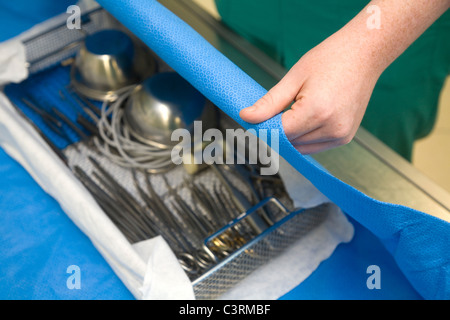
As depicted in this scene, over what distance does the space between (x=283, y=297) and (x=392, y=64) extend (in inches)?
17.1

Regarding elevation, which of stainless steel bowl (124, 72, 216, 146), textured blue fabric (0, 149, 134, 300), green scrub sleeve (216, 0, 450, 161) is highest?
green scrub sleeve (216, 0, 450, 161)

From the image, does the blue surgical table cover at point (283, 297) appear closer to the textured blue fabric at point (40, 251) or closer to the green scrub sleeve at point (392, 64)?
the textured blue fabric at point (40, 251)

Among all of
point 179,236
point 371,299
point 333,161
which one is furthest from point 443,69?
point 179,236

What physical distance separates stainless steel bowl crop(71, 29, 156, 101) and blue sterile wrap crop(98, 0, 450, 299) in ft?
1.11

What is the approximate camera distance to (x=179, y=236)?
86 centimetres

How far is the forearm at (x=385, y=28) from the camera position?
1.91 ft

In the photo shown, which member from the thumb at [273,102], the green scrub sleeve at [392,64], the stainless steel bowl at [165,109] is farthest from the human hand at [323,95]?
the stainless steel bowl at [165,109]

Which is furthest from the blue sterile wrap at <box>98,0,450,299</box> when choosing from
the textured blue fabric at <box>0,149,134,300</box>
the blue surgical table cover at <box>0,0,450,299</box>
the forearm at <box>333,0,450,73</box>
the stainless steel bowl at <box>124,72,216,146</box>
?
the textured blue fabric at <box>0,149,134,300</box>

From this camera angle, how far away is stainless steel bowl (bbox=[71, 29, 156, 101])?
1.03 metres

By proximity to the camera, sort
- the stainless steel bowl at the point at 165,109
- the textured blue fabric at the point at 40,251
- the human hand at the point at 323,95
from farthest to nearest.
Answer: the stainless steel bowl at the point at 165,109
the textured blue fabric at the point at 40,251
the human hand at the point at 323,95

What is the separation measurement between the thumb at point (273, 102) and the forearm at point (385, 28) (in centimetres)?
8

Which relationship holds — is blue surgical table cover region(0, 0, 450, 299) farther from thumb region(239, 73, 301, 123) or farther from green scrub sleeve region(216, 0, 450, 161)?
green scrub sleeve region(216, 0, 450, 161)
